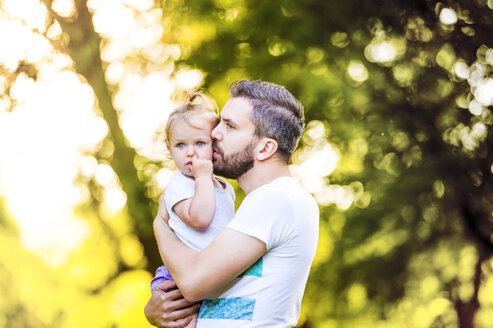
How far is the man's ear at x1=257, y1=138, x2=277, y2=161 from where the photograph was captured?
2.02 m

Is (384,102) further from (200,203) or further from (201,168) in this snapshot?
(200,203)

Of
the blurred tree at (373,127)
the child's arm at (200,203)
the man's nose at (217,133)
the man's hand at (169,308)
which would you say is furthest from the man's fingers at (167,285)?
the blurred tree at (373,127)

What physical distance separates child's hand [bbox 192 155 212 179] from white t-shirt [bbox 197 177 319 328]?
28 centimetres

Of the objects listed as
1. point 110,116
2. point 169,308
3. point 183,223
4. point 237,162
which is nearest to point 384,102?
point 110,116

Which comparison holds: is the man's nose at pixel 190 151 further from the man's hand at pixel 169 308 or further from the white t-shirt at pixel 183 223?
the man's hand at pixel 169 308

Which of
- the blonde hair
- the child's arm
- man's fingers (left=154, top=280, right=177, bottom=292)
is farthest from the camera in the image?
the blonde hair

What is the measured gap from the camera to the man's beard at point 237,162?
2.02 metres

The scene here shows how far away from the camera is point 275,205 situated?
5.79ft

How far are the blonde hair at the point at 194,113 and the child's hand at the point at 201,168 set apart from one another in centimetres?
16

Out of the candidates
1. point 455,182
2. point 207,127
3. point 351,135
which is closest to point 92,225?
point 351,135

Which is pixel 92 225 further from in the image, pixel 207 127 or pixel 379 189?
pixel 207 127

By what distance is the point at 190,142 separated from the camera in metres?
2.12

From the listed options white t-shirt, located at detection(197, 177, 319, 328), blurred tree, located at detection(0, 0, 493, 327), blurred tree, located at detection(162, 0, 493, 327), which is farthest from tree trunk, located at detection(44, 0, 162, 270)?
white t-shirt, located at detection(197, 177, 319, 328)

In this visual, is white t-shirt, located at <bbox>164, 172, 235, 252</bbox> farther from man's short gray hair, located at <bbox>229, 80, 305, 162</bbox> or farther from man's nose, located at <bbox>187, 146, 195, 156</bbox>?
man's short gray hair, located at <bbox>229, 80, 305, 162</bbox>
